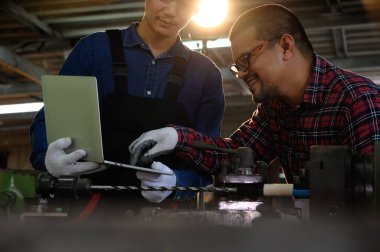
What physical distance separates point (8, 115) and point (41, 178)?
244 inches

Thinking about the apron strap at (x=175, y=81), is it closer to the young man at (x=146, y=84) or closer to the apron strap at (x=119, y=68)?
the young man at (x=146, y=84)

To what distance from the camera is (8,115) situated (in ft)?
22.1

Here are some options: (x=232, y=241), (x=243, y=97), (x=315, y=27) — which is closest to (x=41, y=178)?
(x=232, y=241)

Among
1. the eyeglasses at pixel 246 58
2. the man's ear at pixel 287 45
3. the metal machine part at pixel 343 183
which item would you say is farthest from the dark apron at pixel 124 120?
the metal machine part at pixel 343 183

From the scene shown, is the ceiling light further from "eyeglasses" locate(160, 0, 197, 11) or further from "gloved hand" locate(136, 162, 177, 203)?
"gloved hand" locate(136, 162, 177, 203)

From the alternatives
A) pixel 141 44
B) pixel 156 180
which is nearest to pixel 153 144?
pixel 156 180

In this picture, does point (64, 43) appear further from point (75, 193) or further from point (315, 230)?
point (315, 230)

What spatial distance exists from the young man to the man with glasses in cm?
12

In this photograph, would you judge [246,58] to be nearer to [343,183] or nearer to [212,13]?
[343,183]

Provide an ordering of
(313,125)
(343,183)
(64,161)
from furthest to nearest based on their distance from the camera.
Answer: (313,125) < (64,161) < (343,183)

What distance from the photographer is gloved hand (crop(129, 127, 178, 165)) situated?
1.43 metres

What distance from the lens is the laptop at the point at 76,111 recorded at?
3.85 feet

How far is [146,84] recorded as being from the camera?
1.71 meters

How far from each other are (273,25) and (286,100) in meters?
0.26
